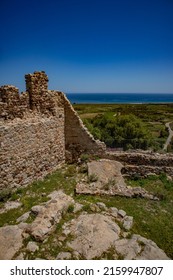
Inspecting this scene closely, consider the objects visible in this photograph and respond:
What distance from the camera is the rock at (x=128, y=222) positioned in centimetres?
694

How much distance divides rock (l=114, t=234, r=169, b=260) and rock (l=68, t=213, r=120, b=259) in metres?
0.25

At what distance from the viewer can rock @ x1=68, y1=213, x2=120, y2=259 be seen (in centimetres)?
583

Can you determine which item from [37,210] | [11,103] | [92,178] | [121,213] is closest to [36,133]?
[11,103]

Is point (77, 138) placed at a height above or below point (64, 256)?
above

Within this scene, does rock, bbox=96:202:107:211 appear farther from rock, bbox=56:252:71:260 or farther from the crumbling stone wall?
the crumbling stone wall

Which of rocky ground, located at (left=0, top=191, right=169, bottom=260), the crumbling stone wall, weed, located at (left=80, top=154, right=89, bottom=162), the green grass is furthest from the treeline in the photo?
rocky ground, located at (left=0, top=191, right=169, bottom=260)

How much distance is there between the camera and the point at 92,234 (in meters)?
6.30

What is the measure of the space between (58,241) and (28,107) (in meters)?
5.93

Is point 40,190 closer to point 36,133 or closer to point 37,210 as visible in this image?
point 36,133

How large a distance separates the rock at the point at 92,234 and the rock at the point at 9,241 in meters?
1.19

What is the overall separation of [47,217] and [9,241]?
1056mm

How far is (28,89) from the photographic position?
10445 millimetres

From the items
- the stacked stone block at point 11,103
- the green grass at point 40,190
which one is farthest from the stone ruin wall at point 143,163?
the stacked stone block at point 11,103
